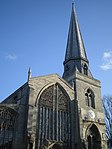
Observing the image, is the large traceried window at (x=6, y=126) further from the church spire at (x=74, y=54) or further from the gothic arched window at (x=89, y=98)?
the church spire at (x=74, y=54)

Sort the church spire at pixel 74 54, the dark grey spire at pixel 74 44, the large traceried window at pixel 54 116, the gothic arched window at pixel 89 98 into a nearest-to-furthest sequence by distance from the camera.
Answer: the large traceried window at pixel 54 116
the gothic arched window at pixel 89 98
the church spire at pixel 74 54
the dark grey spire at pixel 74 44

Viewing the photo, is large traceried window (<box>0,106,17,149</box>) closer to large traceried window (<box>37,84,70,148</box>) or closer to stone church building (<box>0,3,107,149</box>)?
stone church building (<box>0,3,107,149</box>)

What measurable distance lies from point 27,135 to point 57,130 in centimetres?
412

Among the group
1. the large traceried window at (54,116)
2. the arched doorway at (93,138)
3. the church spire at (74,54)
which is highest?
the church spire at (74,54)

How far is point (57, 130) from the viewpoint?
874 inches

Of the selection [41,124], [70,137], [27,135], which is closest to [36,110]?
[41,124]

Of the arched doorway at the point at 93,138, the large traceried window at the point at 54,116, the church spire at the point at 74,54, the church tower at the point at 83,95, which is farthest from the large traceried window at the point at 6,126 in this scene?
the church spire at the point at 74,54

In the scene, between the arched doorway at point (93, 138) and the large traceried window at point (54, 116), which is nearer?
the large traceried window at point (54, 116)

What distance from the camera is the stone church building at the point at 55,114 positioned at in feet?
64.9

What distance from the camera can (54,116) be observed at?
22.9 meters

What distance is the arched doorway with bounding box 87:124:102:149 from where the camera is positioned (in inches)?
941

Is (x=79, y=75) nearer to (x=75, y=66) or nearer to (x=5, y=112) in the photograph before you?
(x=75, y=66)

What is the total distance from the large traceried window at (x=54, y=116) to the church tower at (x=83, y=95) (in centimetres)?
128

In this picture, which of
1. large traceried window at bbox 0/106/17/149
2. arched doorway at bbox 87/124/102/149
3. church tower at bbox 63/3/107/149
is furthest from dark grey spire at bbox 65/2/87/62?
large traceried window at bbox 0/106/17/149
